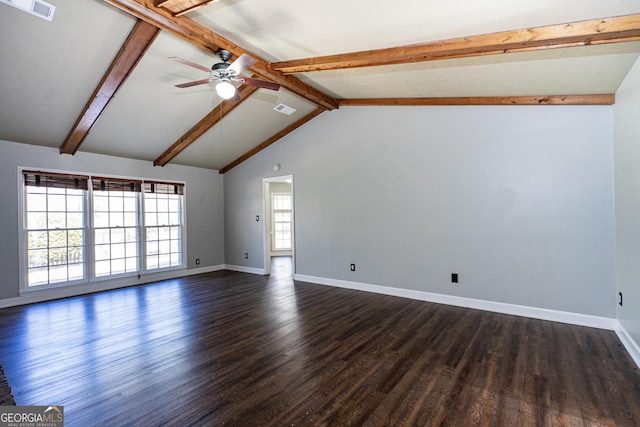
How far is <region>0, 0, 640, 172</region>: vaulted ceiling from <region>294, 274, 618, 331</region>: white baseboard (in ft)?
8.36

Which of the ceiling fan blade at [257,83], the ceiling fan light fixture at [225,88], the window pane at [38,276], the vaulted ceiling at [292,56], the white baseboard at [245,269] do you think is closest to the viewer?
the vaulted ceiling at [292,56]

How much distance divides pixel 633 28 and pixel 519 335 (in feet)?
9.67

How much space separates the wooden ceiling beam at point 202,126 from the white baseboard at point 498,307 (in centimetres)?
358

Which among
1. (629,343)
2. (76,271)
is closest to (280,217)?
(76,271)

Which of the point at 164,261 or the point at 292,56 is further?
the point at 164,261

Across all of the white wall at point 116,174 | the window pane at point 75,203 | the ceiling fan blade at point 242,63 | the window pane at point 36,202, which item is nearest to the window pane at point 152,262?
the white wall at point 116,174

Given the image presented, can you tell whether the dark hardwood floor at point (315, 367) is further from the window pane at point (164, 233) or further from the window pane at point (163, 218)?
the window pane at point (163, 218)

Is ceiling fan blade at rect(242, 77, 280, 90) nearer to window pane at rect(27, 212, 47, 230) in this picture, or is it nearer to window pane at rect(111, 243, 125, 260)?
window pane at rect(27, 212, 47, 230)

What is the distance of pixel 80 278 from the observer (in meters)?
5.47

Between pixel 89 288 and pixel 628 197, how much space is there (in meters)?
7.76

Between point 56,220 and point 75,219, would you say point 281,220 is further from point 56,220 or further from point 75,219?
point 56,220

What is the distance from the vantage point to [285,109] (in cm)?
554

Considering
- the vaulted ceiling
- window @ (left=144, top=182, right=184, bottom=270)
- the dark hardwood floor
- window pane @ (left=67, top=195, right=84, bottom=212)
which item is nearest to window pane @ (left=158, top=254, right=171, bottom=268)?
window @ (left=144, top=182, right=184, bottom=270)

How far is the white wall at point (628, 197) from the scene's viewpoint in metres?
Result: 2.82
